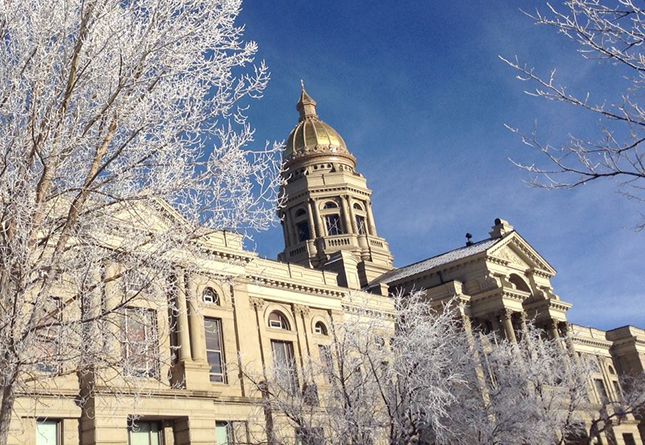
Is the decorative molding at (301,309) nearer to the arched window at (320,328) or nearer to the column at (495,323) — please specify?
the arched window at (320,328)

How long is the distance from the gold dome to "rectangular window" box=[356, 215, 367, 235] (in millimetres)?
7039

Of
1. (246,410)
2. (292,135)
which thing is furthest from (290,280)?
(292,135)

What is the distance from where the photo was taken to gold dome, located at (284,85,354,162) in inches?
2648

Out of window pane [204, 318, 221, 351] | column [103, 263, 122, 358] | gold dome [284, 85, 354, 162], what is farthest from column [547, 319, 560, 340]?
column [103, 263, 122, 358]

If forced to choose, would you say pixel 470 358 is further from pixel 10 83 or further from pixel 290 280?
pixel 10 83

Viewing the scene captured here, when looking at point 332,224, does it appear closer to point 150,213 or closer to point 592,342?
point 592,342

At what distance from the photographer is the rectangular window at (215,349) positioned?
30156 millimetres

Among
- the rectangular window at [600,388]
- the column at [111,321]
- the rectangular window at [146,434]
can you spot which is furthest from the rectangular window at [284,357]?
the rectangular window at [600,388]

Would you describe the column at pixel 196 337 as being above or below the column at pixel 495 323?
below

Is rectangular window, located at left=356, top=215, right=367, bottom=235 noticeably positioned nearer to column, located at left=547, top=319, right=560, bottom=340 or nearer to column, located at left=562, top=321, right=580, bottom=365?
column, located at left=547, top=319, right=560, bottom=340

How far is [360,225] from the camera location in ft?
208

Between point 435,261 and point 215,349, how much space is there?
2657cm

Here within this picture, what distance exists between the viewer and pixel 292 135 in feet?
230

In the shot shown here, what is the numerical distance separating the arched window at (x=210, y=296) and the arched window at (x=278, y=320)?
13.8 ft
